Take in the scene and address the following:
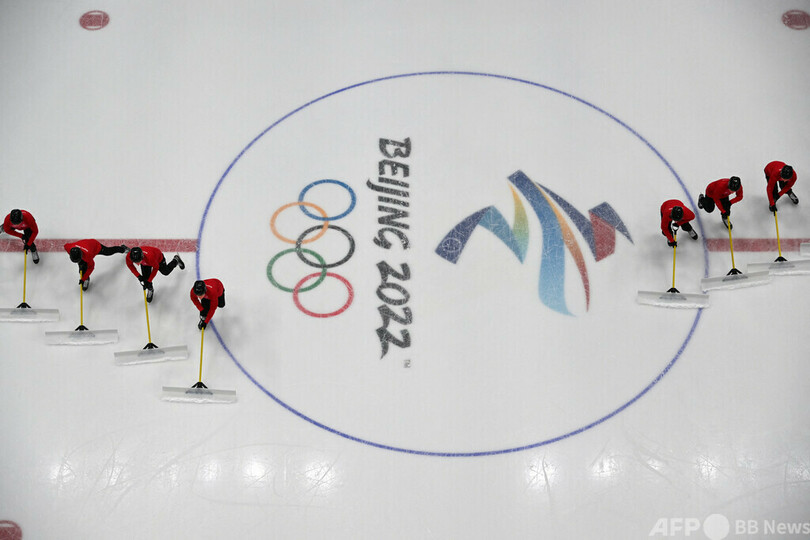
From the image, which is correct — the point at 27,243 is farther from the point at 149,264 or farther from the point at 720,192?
the point at 720,192

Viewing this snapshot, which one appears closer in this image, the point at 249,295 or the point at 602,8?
the point at 249,295

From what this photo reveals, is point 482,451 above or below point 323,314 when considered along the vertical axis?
below

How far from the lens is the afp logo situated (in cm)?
438

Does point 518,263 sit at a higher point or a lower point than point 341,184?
lower

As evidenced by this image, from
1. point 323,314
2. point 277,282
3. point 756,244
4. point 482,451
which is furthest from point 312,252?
point 756,244

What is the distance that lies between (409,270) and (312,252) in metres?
0.54

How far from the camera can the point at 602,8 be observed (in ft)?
17.9

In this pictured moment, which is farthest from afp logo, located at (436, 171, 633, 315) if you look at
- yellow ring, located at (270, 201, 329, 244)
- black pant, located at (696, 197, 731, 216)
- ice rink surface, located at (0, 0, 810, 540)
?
yellow ring, located at (270, 201, 329, 244)

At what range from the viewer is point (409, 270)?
440 cm

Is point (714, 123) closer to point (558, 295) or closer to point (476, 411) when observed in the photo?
point (558, 295)

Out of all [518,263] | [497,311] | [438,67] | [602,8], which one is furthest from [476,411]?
[602,8]

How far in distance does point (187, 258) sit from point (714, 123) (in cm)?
313

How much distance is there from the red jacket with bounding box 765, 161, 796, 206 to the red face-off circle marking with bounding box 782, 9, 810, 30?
1.36 metres

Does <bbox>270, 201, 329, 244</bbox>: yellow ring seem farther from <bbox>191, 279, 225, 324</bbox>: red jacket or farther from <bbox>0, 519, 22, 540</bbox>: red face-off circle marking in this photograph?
<bbox>0, 519, 22, 540</bbox>: red face-off circle marking
